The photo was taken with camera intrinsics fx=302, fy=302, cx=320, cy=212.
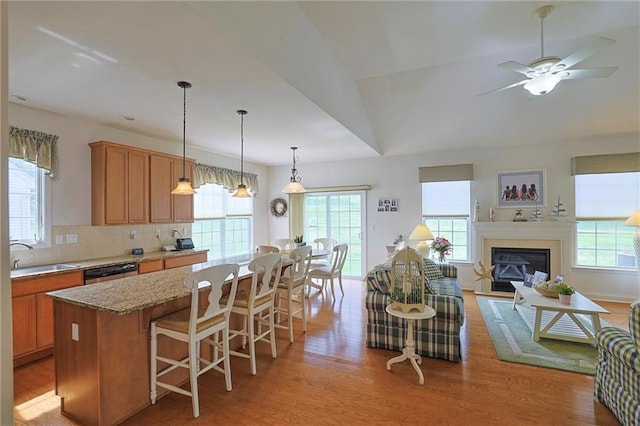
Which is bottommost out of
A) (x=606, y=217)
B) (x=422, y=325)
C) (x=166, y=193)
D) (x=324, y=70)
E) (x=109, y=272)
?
(x=422, y=325)

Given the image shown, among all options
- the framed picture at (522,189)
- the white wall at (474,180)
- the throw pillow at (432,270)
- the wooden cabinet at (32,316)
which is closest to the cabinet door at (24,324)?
the wooden cabinet at (32,316)

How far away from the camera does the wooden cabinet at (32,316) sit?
8.91ft

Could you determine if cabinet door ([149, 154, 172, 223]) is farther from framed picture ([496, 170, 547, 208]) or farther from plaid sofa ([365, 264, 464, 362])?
framed picture ([496, 170, 547, 208])

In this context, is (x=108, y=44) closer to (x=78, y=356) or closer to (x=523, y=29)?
(x=78, y=356)

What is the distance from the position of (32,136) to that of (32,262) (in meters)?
1.34

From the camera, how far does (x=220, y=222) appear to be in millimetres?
5770

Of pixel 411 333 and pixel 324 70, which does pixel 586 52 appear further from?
pixel 411 333

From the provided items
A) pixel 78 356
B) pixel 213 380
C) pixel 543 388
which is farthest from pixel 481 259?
pixel 78 356

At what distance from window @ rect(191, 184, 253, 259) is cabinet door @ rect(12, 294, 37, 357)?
2.48 m

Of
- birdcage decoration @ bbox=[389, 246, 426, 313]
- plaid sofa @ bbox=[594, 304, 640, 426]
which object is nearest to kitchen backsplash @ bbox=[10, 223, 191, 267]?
birdcage decoration @ bbox=[389, 246, 426, 313]

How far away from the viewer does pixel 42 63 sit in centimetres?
228

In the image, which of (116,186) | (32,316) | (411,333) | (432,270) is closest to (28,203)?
(116,186)

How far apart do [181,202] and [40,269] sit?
1931 mm

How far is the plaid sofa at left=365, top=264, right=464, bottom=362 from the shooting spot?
9.49 feet
